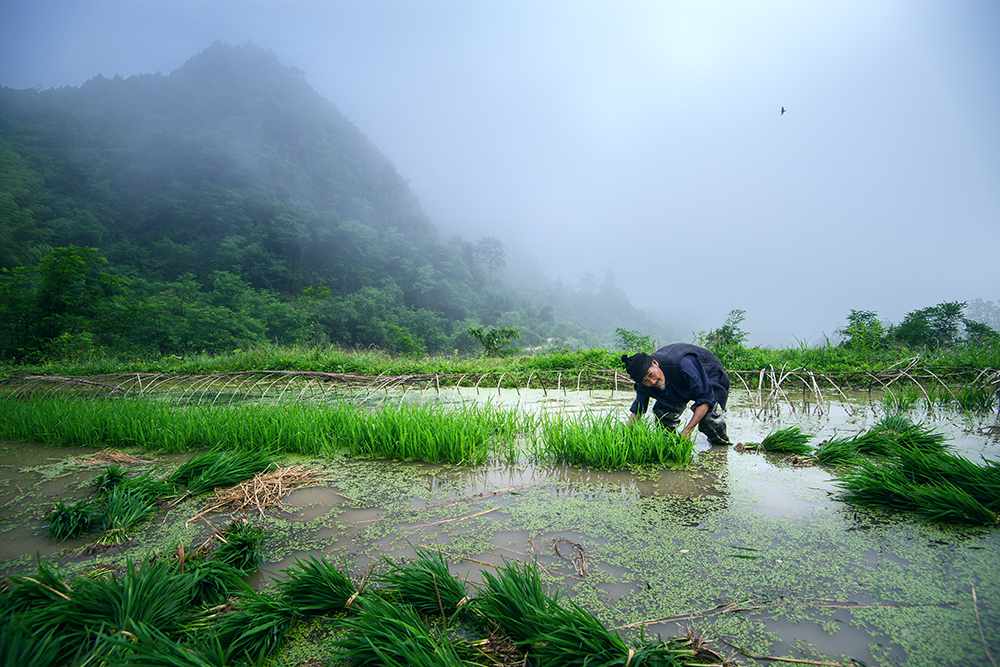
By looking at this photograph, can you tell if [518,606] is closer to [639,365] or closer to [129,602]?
[129,602]

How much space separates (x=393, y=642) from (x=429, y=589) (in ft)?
0.91

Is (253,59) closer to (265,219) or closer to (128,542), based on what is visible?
(265,219)

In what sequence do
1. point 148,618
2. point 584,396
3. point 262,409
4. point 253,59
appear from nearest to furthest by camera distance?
point 148,618 < point 262,409 < point 584,396 < point 253,59

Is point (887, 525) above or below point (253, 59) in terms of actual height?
below

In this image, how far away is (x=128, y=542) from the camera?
2244mm

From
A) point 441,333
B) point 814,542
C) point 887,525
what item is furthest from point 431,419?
point 441,333

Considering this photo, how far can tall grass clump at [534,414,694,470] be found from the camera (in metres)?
3.02

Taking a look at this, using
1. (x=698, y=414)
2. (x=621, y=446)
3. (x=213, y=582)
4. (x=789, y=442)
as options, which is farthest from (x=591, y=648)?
(x=789, y=442)

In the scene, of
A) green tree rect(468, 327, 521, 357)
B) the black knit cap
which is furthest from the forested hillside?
the black knit cap

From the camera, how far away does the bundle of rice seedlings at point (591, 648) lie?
1.19 m

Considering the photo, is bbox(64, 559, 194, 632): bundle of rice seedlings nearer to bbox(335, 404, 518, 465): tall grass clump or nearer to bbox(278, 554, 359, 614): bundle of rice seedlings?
bbox(278, 554, 359, 614): bundle of rice seedlings

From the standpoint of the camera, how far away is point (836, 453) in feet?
9.74

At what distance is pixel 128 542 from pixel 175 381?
704 centimetres

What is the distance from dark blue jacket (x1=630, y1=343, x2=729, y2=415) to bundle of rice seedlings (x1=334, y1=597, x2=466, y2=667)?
2.44 metres
